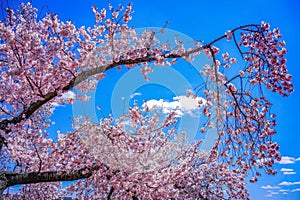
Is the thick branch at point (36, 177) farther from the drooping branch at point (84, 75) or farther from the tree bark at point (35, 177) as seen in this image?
the drooping branch at point (84, 75)

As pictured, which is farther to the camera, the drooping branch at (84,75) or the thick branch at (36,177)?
the thick branch at (36,177)

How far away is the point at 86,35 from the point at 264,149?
4.96m

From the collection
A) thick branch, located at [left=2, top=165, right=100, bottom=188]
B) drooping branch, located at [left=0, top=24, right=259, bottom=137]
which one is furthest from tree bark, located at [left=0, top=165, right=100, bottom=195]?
drooping branch, located at [left=0, top=24, right=259, bottom=137]

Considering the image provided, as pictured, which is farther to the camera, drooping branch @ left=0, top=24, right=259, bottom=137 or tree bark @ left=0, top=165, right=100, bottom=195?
tree bark @ left=0, top=165, right=100, bottom=195

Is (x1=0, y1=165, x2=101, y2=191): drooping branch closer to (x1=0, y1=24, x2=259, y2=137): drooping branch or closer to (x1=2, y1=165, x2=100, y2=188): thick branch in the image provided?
(x1=2, y1=165, x2=100, y2=188): thick branch

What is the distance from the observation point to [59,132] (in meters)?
9.74

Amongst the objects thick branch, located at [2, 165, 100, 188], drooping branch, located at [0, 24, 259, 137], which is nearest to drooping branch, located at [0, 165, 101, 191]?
thick branch, located at [2, 165, 100, 188]

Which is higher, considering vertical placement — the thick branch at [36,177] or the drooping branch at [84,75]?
the drooping branch at [84,75]

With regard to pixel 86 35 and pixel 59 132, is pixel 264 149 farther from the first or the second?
pixel 59 132

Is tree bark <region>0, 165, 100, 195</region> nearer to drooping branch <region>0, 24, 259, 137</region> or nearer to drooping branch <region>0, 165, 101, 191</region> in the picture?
drooping branch <region>0, 165, 101, 191</region>

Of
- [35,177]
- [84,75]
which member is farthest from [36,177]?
[84,75]

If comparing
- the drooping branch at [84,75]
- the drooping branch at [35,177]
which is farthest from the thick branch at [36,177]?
the drooping branch at [84,75]

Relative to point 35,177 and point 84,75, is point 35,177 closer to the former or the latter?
point 35,177

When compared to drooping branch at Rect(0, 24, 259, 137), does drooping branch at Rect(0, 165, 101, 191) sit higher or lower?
lower
